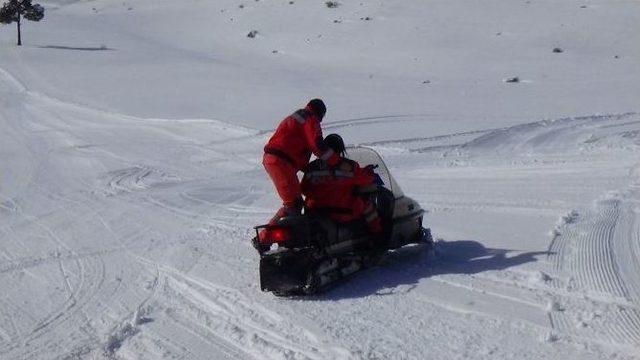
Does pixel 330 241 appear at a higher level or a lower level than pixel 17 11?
lower

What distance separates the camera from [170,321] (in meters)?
6.08

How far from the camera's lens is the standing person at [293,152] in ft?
22.1

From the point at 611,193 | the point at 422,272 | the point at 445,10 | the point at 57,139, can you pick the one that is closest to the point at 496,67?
the point at 445,10

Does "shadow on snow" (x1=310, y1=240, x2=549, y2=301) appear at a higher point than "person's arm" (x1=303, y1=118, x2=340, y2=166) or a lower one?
lower

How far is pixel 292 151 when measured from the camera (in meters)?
6.81

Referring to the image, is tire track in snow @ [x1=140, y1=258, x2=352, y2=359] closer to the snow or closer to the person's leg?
the snow

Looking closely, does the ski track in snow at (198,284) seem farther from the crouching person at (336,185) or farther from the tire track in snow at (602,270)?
the crouching person at (336,185)

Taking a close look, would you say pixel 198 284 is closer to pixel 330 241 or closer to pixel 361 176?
pixel 330 241

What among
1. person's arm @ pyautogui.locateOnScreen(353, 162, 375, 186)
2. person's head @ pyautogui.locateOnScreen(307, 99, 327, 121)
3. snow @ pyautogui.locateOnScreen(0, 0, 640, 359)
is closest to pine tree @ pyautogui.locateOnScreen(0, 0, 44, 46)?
snow @ pyautogui.locateOnScreen(0, 0, 640, 359)

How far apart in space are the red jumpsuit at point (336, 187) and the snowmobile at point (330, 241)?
93mm

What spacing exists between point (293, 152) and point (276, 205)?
3787 mm

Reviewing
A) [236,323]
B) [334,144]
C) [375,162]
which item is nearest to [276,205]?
[375,162]

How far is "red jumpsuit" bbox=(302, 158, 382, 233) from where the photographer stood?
22.3 ft

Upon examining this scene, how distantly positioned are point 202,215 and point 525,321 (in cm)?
540
